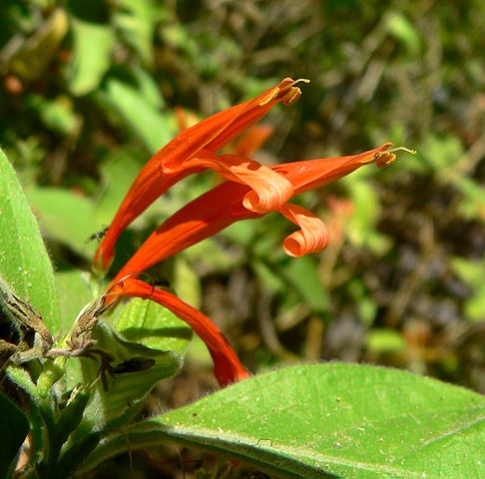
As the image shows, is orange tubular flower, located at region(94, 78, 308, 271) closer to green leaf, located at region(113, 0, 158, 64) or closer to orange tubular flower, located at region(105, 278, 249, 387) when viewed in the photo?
orange tubular flower, located at region(105, 278, 249, 387)

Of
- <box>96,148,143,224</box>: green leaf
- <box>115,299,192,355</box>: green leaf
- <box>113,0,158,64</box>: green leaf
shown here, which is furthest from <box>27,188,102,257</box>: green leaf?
<box>115,299,192,355</box>: green leaf

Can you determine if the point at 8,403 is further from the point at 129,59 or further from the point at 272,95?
the point at 129,59

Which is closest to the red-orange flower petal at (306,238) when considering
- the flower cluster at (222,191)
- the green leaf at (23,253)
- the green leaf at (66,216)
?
the flower cluster at (222,191)

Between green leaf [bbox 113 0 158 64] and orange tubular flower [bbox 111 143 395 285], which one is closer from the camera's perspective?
orange tubular flower [bbox 111 143 395 285]

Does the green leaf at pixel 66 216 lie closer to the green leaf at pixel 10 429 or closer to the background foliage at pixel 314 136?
the background foliage at pixel 314 136

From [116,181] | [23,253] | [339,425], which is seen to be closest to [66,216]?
[116,181]

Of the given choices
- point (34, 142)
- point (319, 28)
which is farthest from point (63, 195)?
point (319, 28)
